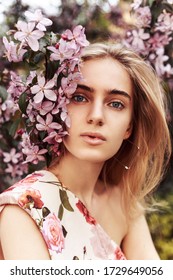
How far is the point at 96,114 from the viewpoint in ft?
6.24

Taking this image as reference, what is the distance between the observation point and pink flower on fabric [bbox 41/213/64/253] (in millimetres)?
1805

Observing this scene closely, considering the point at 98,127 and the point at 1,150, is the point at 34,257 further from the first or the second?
the point at 1,150

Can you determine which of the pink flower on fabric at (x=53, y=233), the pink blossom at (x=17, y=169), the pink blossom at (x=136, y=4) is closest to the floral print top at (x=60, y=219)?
the pink flower on fabric at (x=53, y=233)

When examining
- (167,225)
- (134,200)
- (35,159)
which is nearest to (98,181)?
(134,200)

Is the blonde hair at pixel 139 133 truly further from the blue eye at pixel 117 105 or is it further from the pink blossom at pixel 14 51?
the pink blossom at pixel 14 51

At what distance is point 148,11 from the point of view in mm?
2752

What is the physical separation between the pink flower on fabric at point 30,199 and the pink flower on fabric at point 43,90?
28 cm

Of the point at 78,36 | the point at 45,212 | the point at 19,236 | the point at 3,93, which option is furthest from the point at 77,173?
the point at 3,93

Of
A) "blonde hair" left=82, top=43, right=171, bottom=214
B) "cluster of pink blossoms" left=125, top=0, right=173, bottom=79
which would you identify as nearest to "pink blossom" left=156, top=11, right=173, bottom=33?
"cluster of pink blossoms" left=125, top=0, right=173, bottom=79

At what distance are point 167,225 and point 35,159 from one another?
2132mm

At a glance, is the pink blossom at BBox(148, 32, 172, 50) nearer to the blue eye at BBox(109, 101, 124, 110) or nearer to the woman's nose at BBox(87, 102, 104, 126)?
the blue eye at BBox(109, 101, 124, 110)

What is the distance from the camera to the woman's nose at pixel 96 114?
6.23ft

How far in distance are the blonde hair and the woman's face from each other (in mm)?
73

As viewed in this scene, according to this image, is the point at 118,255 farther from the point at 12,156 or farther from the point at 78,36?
the point at 12,156
